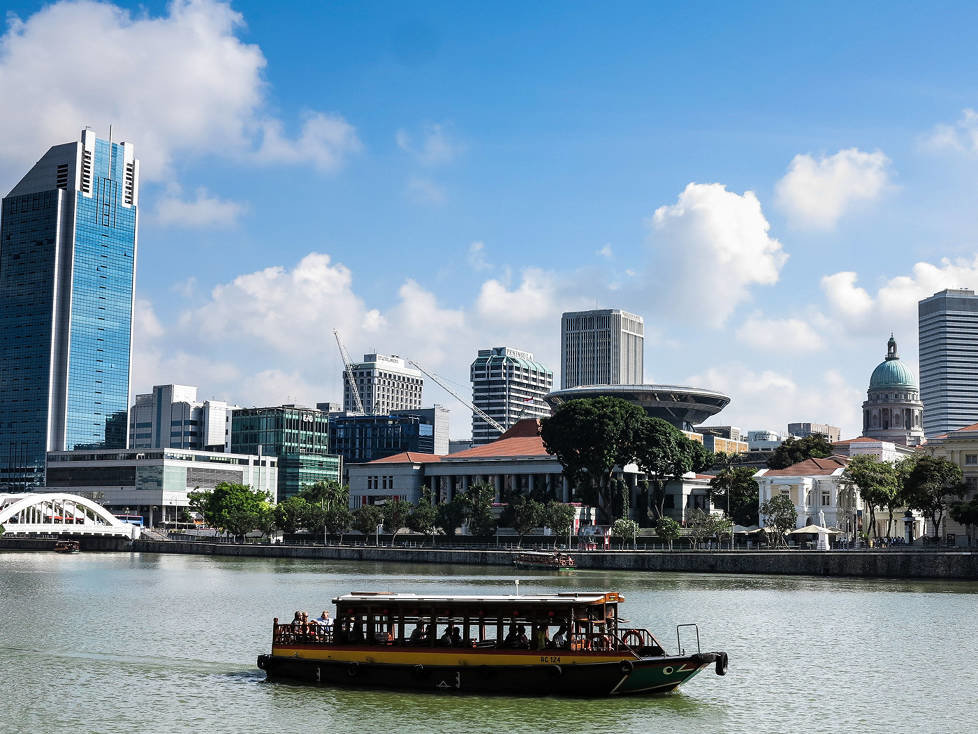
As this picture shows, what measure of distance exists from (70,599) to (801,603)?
5586 centimetres

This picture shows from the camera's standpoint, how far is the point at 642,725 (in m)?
45.0

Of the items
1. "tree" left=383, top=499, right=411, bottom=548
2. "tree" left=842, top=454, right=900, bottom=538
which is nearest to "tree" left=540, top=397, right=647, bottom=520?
"tree" left=383, top=499, right=411, bottom=548

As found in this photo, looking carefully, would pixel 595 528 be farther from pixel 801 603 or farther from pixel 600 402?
pixel 801 603

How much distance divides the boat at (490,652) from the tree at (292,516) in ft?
444

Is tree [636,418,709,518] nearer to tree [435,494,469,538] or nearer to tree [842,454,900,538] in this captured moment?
tree [435,494,469,538]

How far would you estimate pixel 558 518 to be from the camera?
163 meters

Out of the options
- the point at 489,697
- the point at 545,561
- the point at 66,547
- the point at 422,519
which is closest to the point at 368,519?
the point at 422,519

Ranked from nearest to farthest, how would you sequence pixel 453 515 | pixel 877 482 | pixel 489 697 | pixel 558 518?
pixel 489 697, pixel 877 482, pixel 558 518, pixel 453 515

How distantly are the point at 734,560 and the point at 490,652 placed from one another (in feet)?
279

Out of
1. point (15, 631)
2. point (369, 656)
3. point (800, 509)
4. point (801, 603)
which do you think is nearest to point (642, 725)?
point (369, 656)

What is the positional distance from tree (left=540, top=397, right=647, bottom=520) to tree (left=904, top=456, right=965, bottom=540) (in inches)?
1641

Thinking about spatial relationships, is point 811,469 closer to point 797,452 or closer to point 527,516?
point 797,452

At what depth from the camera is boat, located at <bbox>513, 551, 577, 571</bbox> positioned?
136 metres

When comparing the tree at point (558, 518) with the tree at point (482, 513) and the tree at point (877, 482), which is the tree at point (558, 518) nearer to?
the tree at point (482, 513)
